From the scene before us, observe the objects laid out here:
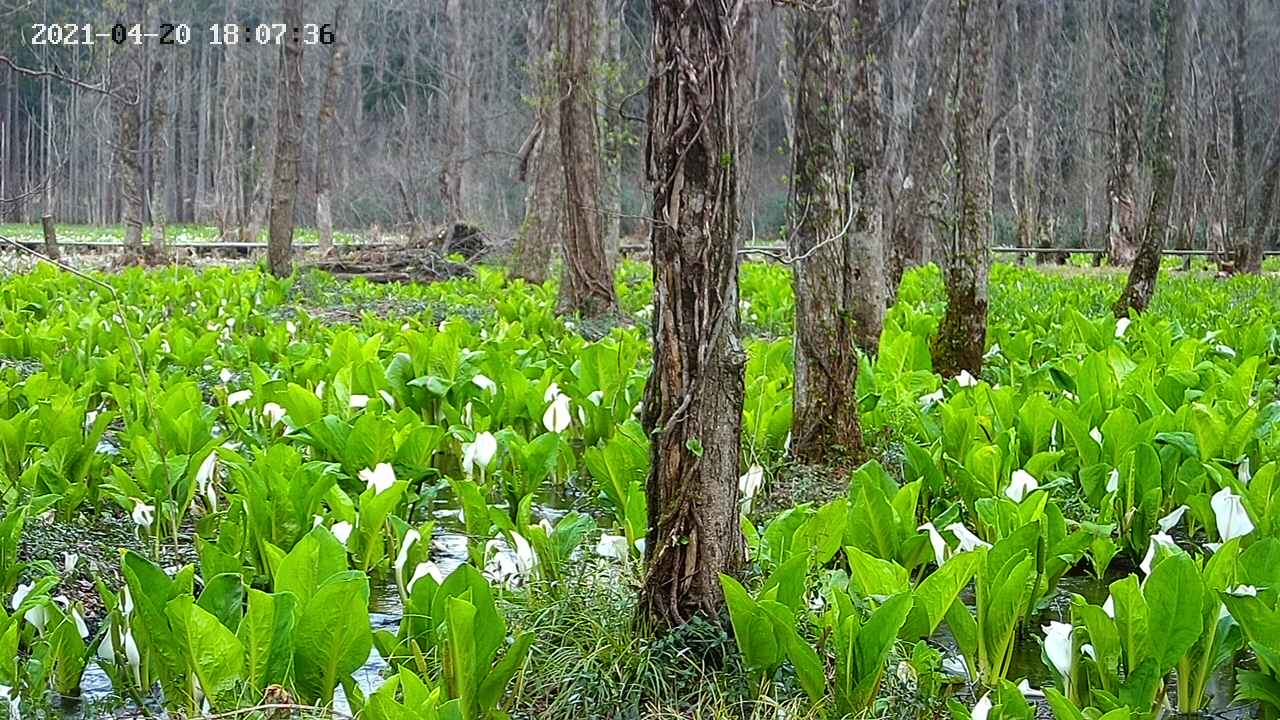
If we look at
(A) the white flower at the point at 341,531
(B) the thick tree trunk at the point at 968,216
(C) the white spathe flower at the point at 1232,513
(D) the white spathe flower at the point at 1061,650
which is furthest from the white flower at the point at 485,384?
(D) the white spathe flower at the point at 1061,650

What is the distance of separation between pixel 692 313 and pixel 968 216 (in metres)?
5.09

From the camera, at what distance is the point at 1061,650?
119 inches

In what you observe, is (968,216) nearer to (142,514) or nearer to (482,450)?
(482,450)

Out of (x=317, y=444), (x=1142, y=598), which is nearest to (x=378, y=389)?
(x=317, y=444)

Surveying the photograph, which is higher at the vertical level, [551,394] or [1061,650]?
[551,394]

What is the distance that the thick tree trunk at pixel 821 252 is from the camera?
5441 millimetres

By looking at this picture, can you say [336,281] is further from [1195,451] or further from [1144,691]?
[1144,691]

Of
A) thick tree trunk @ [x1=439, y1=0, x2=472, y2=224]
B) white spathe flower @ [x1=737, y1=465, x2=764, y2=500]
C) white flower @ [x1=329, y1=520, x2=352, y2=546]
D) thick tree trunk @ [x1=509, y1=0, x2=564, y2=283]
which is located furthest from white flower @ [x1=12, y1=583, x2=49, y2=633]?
thick tree trunk @ [x1=439, y1=0, x2=472, y2=224]

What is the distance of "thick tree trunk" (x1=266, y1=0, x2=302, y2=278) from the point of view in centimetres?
1555

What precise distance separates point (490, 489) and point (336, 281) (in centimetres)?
1054

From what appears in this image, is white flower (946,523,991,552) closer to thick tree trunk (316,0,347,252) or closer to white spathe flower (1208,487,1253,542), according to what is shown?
white spathe flower (1208,487,1253,542)

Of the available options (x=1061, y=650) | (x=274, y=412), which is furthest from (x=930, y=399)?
(x=1061, y=650)

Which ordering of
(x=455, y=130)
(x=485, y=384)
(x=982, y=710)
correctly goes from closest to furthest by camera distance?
(x=982, y=710), (x=485, y=384), (x=455, y=130)

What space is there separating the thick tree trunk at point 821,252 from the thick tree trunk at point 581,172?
216 inches
